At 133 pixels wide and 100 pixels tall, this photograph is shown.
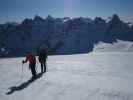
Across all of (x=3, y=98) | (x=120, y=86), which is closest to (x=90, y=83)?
(x=120, y=86)

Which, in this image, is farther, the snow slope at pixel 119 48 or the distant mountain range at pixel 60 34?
the distant mountain range at pixel 60 34

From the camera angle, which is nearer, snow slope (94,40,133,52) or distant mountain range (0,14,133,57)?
snow slope (94,40,133,52)

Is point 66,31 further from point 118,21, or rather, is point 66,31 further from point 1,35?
point 1,35

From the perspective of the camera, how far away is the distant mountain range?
10399 cm

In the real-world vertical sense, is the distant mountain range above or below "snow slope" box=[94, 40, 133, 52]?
above

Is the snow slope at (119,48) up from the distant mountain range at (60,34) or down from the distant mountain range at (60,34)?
down

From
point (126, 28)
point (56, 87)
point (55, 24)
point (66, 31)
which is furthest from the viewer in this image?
point (55, 24)

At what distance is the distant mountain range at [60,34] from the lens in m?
104

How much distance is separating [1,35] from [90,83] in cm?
14023

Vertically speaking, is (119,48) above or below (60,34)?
below

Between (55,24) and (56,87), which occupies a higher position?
(55,24)

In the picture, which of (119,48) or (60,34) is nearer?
(119,48)

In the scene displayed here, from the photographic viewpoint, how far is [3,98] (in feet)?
29.5

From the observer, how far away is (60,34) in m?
122
